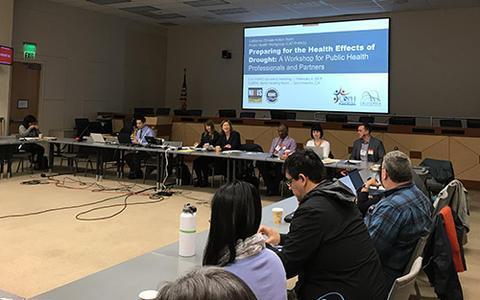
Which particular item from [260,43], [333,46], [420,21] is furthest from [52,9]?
[420,21]

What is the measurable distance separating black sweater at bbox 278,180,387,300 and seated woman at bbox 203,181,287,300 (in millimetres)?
335

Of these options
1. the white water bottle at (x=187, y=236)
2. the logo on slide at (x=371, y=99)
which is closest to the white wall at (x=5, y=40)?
the logo on slide at (x=371, y=99)

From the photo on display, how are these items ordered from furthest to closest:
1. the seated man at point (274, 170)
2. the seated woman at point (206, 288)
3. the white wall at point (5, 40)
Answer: the white wall at point (5, 40) → the seated man at point (274, 170) → the seated woman at point (206, 288)

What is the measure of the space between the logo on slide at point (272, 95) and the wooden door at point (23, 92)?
528 cm

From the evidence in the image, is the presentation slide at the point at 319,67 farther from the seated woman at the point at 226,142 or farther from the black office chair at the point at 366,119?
the seated woman at the point at 226,142

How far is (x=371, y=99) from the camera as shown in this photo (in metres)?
9.52

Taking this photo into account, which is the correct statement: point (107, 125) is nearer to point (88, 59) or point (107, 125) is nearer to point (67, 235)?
point (88, 59)

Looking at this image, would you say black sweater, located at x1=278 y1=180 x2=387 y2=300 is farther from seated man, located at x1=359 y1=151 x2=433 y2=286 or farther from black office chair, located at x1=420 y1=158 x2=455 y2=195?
black office chair, located at x1=420 y1=158 x2=455 y2=195

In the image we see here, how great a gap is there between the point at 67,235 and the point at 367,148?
4.34 metres

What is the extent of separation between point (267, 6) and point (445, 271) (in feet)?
26.1

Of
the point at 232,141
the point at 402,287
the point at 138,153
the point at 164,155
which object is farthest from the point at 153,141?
the point at 402,287

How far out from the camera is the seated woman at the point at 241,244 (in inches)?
57.9

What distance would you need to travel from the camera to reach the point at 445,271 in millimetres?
2734

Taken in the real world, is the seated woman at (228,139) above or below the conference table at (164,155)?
above
